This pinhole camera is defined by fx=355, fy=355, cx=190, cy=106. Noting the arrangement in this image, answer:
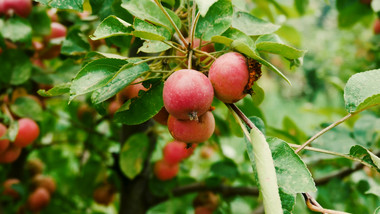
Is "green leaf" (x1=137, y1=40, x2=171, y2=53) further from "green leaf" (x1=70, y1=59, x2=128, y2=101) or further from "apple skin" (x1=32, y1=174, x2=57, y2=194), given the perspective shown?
"apple skin" (x1=32, y1=174, x2=57, y2=194)

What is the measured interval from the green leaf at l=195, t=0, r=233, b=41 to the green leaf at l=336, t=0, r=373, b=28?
0.73 meters

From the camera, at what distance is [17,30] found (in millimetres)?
839

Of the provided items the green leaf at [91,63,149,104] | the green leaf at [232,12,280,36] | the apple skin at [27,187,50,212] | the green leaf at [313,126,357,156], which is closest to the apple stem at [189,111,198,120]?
the green leaf at [91,63,149,104]

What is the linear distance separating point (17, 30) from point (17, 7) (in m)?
0.07

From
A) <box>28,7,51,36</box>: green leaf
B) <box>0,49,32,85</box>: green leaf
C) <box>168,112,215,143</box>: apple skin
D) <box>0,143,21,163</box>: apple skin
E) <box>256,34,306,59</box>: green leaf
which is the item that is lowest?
<box>0,143,21,163</box>: apple skin

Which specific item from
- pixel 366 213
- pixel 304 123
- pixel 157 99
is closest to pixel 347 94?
pixel 157 99

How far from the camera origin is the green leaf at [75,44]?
0.76m

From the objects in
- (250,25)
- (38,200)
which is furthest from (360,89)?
(38,200)

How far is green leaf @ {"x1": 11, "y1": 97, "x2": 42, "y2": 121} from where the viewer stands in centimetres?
87

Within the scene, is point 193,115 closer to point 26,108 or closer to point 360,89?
point 360,89

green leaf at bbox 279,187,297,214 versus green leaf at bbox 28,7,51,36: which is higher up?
green leaf at bbox 279,187,297,214

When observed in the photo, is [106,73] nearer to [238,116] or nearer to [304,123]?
[238,116]

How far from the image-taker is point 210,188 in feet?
3.48

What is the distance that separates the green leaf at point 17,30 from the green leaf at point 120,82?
41cm
